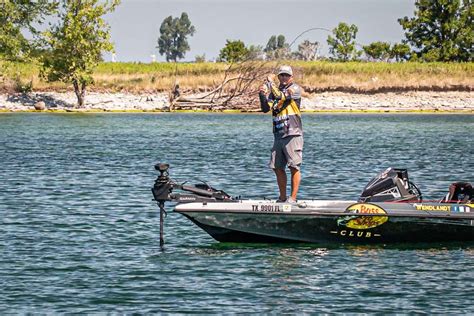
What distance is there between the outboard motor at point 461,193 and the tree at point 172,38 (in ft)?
571

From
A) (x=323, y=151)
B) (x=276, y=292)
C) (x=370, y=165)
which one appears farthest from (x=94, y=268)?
(x=323, y=151)

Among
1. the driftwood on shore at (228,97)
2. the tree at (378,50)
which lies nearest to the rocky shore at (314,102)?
the driftwood on shore at (228,97)

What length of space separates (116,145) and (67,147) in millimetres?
2056

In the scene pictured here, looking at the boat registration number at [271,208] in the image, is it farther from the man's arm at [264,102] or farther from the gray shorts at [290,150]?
the man's arm at [264,102]

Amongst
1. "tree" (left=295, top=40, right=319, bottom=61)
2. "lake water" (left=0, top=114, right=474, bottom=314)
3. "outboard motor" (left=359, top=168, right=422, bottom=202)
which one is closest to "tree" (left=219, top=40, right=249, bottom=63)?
"tree" (left=295, top=40, right=319, bottom=61)

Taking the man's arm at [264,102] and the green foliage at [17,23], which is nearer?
the man's arm at [264,102]

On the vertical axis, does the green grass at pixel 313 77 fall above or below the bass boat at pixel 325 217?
above

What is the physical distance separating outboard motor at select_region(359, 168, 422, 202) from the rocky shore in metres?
53.2

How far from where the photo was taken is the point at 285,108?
49.3ft

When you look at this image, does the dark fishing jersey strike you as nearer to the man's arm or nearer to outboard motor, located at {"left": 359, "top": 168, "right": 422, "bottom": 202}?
the man's arm

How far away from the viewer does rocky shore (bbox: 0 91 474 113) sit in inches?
2744

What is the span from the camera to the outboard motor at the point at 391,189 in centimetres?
1510

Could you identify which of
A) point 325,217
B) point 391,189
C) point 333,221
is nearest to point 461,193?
point 391,189

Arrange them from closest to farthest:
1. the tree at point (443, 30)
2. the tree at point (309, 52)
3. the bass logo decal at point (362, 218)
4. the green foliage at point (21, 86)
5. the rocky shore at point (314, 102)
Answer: the bass logo decal at point (362, 218) < the tree at point (309, 52) < the rocky shore at point (314, 102) < the green foliage at point (21, 86) < the tree at point (443, 30)
